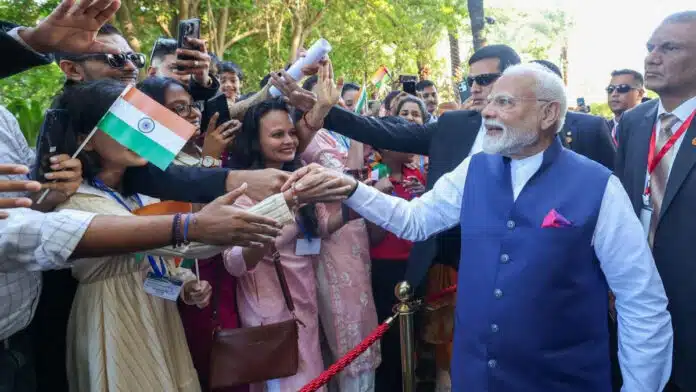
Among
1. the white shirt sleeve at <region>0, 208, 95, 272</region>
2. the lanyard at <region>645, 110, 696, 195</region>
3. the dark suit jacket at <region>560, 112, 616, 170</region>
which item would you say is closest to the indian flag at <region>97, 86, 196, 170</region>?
the white shirt sleeve at <region>0, 208, 95, 272</region>

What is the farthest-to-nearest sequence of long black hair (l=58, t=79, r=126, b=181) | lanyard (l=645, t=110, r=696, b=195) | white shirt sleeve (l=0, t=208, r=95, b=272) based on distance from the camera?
lanyard (l=645, t=110, r=696, b=195) → long black hair (l=58, t=79, r=126, b=181) → white shirt sleeve (l=0, t=208, r=95, b=272)

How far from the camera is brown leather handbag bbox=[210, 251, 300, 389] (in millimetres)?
2717

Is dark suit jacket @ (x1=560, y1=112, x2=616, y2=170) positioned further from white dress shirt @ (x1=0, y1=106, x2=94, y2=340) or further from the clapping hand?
the clapping hand

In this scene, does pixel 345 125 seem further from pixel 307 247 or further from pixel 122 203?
pixel 122 203

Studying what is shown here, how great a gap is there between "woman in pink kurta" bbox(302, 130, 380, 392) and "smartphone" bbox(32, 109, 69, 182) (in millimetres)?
1557

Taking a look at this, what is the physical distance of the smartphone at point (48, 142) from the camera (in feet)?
6.95

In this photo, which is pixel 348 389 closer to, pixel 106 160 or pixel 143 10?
Result: pixel 106 160

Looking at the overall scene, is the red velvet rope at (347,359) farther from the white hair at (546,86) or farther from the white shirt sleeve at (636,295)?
the white hair at (546,86)

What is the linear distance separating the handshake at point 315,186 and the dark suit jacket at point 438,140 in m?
0.75

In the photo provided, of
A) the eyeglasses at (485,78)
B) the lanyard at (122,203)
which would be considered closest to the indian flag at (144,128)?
the lanyard at (122,203)

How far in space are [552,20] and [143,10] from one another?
50.3 m

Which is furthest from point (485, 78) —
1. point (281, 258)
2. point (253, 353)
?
point (253, 353)

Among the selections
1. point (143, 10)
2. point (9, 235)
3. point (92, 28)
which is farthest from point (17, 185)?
point (143, 10)

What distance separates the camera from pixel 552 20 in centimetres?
5428
